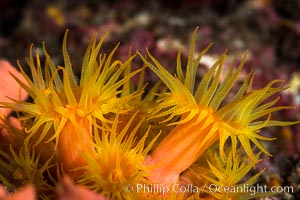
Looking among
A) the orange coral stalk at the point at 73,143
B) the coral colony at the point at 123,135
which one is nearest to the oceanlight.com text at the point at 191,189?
the coral colony at the point at 123,135

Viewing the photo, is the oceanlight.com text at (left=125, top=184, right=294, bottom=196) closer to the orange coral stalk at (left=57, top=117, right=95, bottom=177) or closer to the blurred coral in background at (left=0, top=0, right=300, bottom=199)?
the blurred coral in background at (left=0, top=0, right=300, bottom=199)

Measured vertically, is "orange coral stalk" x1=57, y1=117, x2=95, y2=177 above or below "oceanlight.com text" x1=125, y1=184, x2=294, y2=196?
above

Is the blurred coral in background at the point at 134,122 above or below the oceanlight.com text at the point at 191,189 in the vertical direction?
above

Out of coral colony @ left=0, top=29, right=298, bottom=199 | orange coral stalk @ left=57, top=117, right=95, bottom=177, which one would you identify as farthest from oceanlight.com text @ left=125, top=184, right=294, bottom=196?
orange coral stalk @ left=57, top=117, right=95, bottom=177

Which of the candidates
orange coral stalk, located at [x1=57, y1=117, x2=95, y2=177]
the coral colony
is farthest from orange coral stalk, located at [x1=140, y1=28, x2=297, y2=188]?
orange coral stalk, located at [x1=57, y1=117, x2=95, y2=177]

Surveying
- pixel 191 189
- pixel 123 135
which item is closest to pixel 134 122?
pixel 123 135

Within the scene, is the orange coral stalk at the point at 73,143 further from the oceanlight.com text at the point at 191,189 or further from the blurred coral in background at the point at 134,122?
the oceanlight.com text at the point at 191,189

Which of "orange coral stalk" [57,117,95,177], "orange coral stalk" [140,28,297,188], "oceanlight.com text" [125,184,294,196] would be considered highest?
"orange coral stalk" [140,28,297,188]

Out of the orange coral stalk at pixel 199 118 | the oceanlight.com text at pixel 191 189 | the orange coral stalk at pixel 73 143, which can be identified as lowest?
the oceanlight.com text at pixel 191 189
